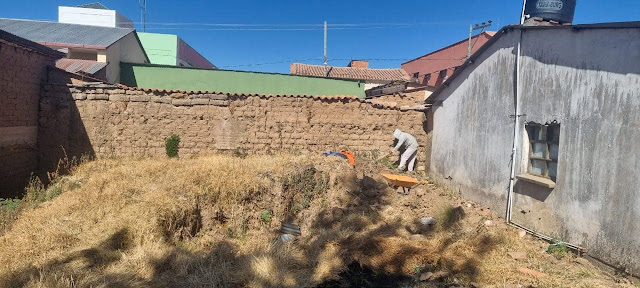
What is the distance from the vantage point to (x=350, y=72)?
25016 millimetres

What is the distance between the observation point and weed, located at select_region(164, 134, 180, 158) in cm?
971

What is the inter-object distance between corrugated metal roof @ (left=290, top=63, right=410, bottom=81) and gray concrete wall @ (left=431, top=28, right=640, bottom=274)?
53.1ft

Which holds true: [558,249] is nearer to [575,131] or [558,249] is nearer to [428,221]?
[575,131]

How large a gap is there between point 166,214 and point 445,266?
13.4 ft

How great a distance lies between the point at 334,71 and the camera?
25219mm

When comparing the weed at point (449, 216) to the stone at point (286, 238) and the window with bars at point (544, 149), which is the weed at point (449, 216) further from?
the stone at point (286, 238)

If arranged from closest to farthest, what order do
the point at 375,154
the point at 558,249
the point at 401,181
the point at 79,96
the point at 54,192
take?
the point at 558,249 < the point at 54,192 < the point at 401,181 < the point at 79,96 < the point at 375,154

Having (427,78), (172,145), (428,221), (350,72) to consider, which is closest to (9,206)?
(172,145)

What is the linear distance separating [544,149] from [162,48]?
25578 mm

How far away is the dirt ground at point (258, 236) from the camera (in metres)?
4.62

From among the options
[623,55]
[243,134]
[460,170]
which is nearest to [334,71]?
[243,134]

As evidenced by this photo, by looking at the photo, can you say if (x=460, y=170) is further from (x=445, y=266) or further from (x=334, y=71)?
(x=334, y=71)

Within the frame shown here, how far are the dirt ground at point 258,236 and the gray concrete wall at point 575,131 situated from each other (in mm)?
468

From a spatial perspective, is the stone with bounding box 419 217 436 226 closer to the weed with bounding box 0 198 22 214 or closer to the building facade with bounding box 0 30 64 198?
the weed with bounding box 0 198 22 214
